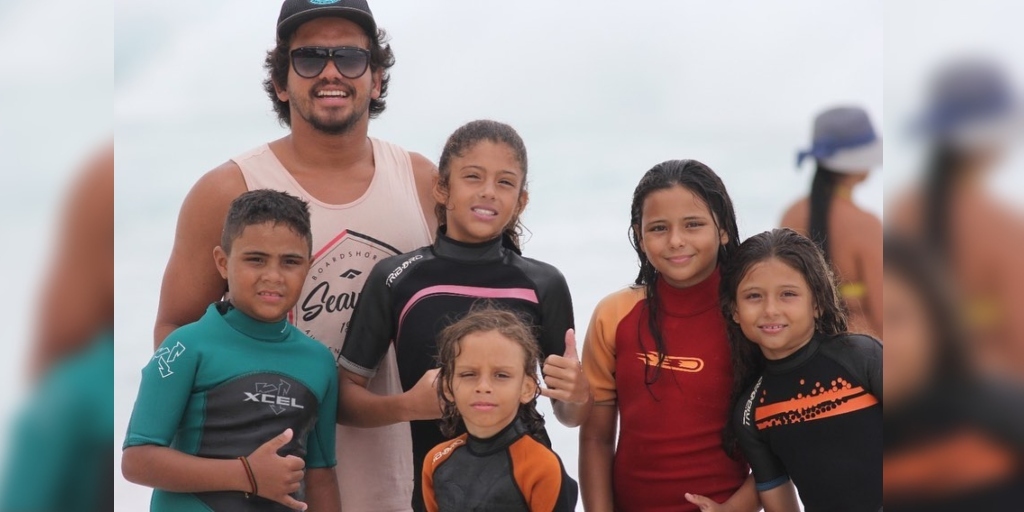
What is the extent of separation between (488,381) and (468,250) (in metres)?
0.40

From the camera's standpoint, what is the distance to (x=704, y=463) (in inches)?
86.7

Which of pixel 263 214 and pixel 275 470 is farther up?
pixel 263 214

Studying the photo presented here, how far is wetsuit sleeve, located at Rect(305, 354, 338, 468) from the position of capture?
2145 millimetres

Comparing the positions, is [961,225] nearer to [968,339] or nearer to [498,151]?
[968,339]

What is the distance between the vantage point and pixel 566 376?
2.05m

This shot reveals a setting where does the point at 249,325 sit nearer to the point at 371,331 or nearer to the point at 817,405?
the point at 371,331

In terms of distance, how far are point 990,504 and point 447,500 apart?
1564 millimetres

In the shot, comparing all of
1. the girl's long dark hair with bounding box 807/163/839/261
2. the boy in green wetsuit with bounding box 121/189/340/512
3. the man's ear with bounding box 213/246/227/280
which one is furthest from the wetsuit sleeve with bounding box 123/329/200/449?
the girl's long dark hair with bounding box 807/163/839/261

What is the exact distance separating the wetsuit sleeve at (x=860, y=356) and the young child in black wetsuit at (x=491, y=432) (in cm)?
64

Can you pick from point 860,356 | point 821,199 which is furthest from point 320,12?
point 821,199

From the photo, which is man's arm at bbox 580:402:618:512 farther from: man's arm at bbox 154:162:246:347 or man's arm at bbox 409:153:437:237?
man's arm at bbox 154:162:246:347

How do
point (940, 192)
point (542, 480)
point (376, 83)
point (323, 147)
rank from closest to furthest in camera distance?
point (940, 192)
point (542, 480)
point (323, 147)
point (376, 83)

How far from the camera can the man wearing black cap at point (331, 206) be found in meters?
2.37

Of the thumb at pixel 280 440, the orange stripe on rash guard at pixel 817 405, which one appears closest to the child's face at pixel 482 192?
the thumb at pixel 280 440
